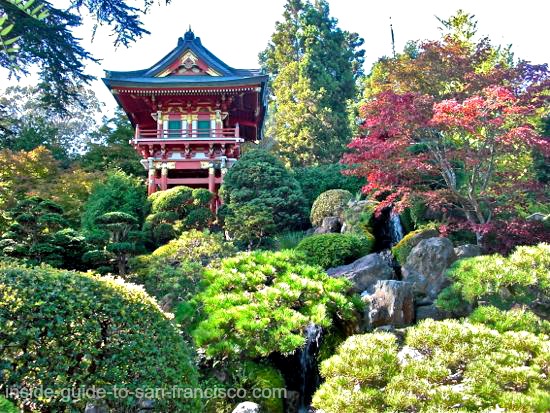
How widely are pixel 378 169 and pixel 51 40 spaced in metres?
8.32

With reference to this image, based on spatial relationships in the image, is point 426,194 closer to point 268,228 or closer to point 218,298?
point 268,228

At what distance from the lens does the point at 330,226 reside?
38.1ft

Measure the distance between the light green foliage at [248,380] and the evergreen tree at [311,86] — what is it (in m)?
16.7

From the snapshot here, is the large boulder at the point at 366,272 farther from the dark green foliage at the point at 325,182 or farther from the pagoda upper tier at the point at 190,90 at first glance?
the pagoda upper tier at the point at 190,90

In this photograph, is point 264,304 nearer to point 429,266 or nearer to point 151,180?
point 429,266

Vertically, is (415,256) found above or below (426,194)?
below

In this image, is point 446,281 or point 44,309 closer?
point 44,309

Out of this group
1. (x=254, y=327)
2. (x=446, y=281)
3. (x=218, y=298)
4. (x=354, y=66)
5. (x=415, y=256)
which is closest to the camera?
(x=254, y=327)

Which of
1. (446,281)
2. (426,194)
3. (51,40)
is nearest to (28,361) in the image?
(446,281)

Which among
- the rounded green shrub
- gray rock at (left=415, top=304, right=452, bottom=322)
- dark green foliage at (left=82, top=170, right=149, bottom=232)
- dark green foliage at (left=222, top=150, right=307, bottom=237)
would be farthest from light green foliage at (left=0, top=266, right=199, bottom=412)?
dark green foliage at (left=82, top=170, right=149, bottom=232)

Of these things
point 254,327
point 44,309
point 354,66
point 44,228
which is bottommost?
point 254,327

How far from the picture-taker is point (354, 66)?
95.7 feet

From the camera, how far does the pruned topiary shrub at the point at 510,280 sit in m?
6.42

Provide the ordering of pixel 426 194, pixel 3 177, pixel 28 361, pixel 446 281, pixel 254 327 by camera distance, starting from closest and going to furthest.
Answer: pixel 28 361
pixel 254 327
pixel 446 281
pixel 426 194
pixel 3 177
